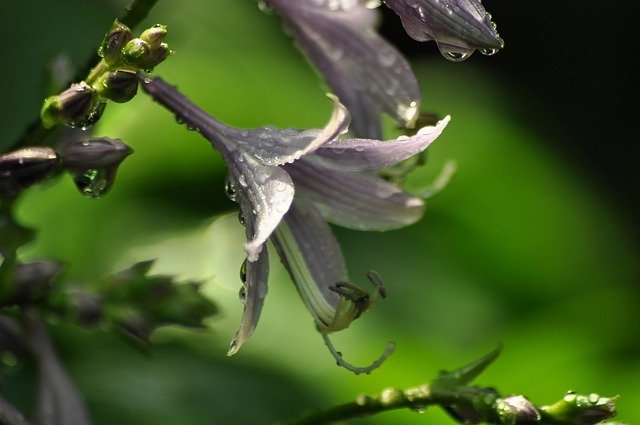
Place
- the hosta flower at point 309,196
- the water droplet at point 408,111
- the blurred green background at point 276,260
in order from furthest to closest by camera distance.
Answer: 1. the blurred green background at point 276,260
2. the water droplet at point 408,111
3. the hosta flower at point 309,196

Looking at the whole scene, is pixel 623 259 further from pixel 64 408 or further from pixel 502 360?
pixel 64 408

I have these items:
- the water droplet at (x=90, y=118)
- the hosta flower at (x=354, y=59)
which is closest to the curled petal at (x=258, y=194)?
the water droplet at (x=90, y=118)

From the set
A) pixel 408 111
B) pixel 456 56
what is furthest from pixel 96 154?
pixel 408 111

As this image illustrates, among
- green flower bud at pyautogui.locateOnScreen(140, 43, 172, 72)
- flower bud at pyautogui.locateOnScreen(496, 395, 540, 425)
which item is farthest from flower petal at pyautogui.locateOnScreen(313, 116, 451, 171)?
flower bud at pyautogui.locateOnScreen(496, 395, 540, 425)

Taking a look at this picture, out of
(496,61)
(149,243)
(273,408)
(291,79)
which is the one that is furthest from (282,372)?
(496,61)

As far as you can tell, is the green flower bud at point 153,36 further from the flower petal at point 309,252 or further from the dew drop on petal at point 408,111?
the dew drop on petal at point 408,111
